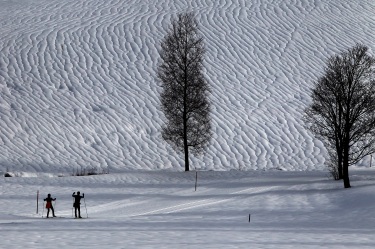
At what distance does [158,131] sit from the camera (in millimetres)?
40500

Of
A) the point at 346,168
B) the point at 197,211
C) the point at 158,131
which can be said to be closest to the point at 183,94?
the point at 158,131

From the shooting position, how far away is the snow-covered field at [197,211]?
50.2ft

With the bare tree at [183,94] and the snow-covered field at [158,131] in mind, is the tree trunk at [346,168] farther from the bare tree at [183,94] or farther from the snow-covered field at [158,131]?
the bare tree at [183,94]

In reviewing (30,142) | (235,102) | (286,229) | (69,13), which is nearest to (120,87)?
(235,102)

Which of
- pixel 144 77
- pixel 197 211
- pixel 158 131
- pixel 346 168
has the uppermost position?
pixel 144 77

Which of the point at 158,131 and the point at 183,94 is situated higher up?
the point at 183,94

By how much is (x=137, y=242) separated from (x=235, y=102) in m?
31.6

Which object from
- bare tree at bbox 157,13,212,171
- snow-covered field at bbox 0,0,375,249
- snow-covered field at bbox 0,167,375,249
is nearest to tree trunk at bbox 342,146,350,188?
snow-covered field at bbox 0,167,375,249

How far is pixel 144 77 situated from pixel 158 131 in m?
9.77

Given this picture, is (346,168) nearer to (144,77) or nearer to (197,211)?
(197,211)

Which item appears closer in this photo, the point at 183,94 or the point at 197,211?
the point at 197,211

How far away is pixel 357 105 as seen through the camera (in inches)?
1037

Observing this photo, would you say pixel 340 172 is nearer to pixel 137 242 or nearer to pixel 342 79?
pixel 342 79

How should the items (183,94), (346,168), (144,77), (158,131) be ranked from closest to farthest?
(346,168) < (183,94) < (158,131) < (144,77)
